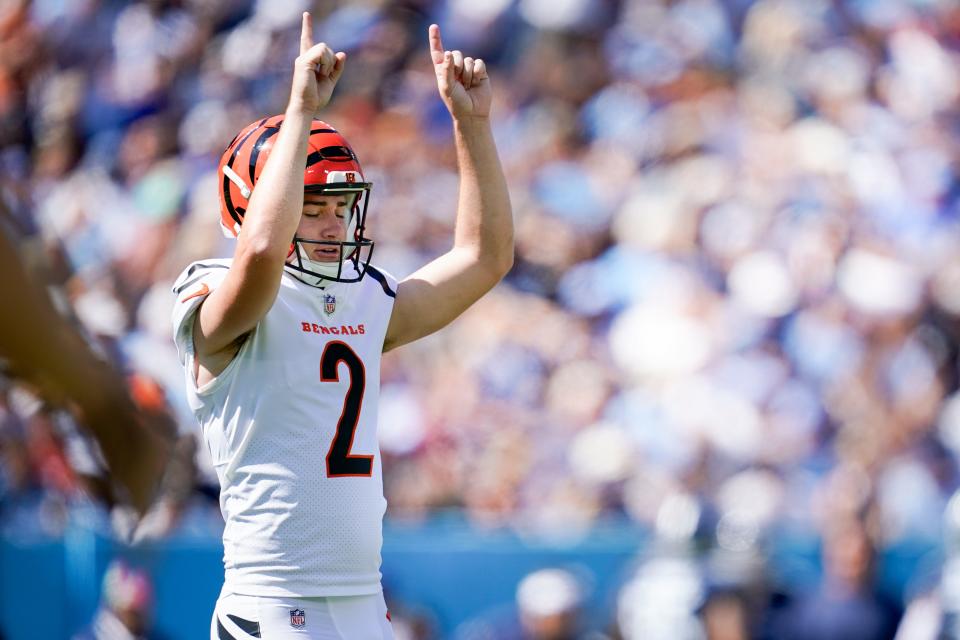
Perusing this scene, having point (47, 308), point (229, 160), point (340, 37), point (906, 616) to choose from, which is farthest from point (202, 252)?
point (47, 308)

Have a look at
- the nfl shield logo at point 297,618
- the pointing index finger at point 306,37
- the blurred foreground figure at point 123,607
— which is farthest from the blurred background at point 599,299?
the pointing index finger at point 306,37

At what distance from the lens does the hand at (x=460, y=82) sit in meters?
4.09

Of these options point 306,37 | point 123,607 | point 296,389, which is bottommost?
point 123,607

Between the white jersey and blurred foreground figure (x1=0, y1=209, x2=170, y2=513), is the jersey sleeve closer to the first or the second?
the white jersey

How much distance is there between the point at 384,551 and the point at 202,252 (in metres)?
3.18

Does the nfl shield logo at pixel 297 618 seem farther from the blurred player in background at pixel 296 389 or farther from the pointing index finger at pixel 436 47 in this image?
the pointing index finger at pixel 436 47

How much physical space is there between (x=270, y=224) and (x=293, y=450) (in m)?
0.58

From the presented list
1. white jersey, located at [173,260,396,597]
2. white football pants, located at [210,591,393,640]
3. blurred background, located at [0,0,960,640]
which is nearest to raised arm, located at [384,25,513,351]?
white jersey, located at [173,260,396,597]

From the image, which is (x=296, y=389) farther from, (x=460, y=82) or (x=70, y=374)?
(x=70, y=374)

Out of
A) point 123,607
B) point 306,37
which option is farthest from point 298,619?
point 123,607

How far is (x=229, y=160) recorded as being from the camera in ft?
12.9

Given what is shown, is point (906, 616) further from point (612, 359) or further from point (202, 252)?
point (202, 252)

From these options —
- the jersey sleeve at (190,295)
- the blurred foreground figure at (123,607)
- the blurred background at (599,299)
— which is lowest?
the blurred foreground figure at (123,607)

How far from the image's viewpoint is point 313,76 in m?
3.56
